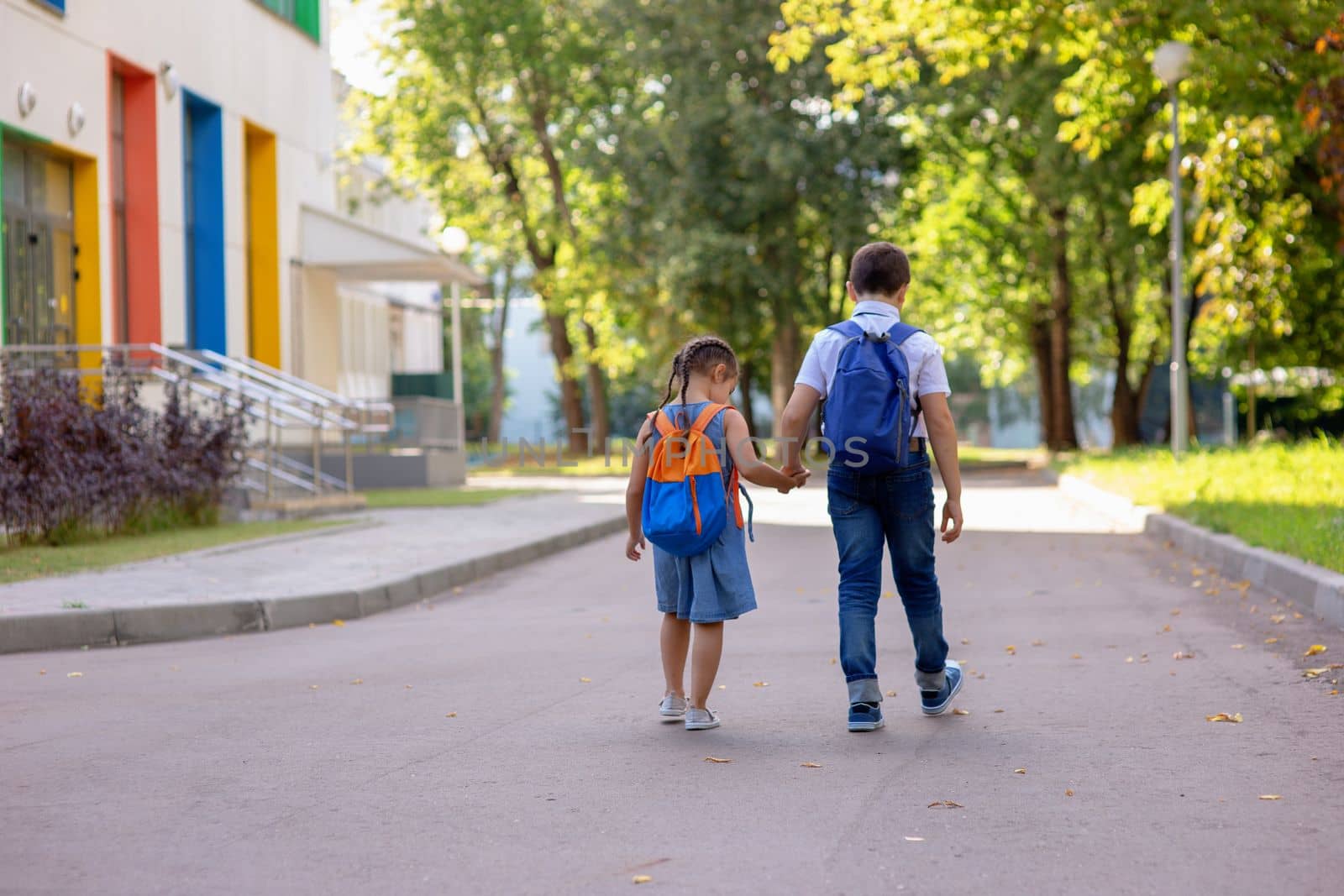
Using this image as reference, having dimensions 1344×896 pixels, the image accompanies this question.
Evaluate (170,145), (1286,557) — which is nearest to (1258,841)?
(1286,557)

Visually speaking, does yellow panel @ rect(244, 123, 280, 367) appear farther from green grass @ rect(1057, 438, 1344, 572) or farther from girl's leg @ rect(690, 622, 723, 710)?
girl's leg @ rect(690, 622, 723, 710)

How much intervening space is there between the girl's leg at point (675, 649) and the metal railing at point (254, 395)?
400 inches

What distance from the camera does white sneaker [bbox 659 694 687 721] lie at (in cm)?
651

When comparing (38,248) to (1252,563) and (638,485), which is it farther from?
(638,485)

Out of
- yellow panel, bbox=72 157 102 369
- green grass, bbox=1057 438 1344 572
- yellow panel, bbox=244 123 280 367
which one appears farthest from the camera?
yellow panel, bbox=244 123 280 367

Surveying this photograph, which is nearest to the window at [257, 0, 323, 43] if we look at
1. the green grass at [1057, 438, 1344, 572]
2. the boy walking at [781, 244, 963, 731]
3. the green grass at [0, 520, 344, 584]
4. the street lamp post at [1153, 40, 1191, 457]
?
the green grass at [0, 520, 344, 584]

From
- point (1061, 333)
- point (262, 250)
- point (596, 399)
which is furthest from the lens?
point (596, 399)

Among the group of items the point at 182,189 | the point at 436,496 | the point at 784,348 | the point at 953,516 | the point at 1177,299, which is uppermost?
the point at 182,189

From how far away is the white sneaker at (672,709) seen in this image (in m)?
6.51

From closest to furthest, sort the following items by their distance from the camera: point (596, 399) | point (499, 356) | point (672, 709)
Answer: point (672, 709) < point (596, 399) < point (499, 356)

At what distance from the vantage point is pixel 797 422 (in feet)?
20.0

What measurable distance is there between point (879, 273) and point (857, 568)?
1087 mm

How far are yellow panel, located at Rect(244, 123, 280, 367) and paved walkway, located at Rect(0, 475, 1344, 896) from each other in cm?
1765

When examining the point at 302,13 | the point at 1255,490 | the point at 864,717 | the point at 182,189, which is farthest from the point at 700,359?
the point at 302,13
